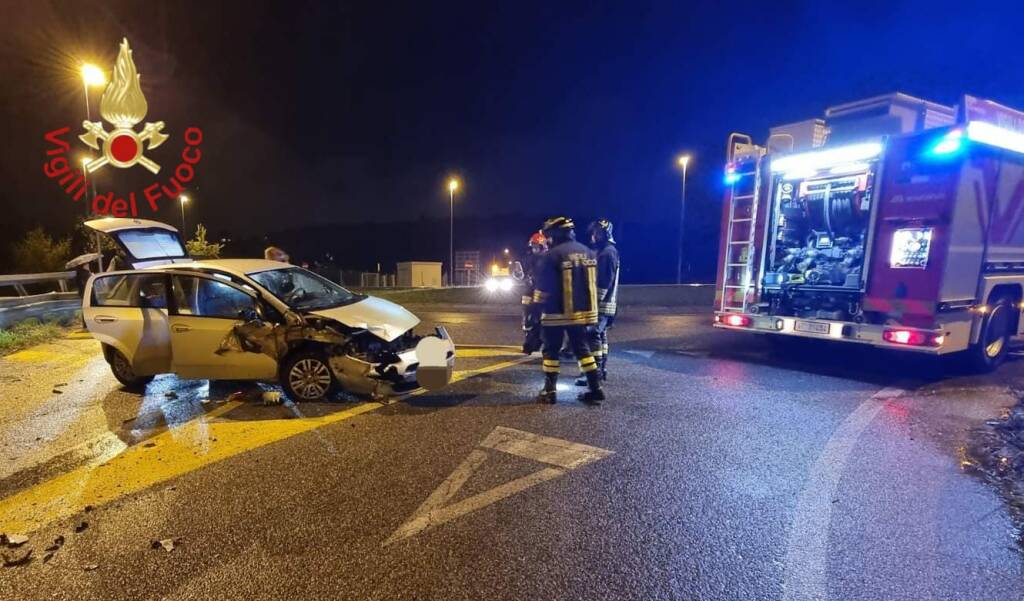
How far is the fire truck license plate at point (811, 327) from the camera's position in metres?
6.50

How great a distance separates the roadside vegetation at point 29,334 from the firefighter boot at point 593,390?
848cm

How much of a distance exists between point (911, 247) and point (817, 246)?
5.19 feet

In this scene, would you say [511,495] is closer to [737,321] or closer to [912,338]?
[912,338]

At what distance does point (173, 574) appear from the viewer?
2.59 m

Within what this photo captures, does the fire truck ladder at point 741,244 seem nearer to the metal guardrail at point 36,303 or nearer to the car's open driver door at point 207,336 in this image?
the car's open driver door at point 207,336

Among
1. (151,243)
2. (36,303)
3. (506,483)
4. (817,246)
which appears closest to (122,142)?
(151,243)

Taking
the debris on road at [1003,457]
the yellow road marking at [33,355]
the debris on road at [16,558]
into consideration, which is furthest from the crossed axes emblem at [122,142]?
the debris on road at [1003,457]

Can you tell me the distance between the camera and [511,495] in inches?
133

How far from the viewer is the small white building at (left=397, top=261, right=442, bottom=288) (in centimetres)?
3164

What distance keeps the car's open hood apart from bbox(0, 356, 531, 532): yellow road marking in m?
0.75

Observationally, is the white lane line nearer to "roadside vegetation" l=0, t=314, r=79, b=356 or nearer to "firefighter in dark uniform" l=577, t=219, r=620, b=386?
"firefighter in dark uniform" l=577, t=219, r=620, b=386

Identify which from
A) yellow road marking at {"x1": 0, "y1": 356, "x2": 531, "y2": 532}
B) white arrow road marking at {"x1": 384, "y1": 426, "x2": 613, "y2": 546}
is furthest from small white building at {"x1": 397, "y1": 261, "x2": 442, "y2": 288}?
white arrow road marking at {"x1": 384, "y1": 426, "x2": 613, "y2": 546}

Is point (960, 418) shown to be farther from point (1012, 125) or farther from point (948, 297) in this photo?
point (1012, 125)

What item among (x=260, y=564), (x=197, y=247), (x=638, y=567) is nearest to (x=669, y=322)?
(x=638, y=567)
